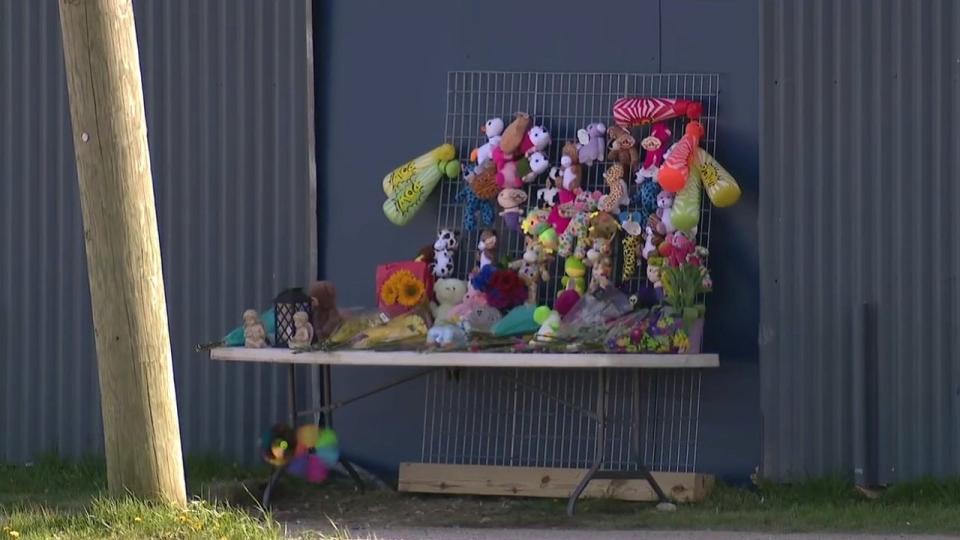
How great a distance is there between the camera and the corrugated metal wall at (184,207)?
9031 mm

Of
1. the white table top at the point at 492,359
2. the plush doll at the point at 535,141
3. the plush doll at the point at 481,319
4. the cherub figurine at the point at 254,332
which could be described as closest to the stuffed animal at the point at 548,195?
the plush doll at the point at 535,141

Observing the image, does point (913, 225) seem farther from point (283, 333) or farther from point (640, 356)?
point (283, 333)

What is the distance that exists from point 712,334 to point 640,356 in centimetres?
84

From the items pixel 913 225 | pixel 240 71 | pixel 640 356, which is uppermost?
pixel 240 71

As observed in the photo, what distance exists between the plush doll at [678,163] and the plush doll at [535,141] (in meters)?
0.66

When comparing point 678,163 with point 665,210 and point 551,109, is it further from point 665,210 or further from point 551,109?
point 551,109

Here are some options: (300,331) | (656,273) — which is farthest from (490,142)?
(300,331)

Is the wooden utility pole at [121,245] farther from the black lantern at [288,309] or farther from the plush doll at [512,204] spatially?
the plush doll at [512,204]

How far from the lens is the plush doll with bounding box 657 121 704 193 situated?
8078 mm

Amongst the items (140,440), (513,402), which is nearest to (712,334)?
(513,402)

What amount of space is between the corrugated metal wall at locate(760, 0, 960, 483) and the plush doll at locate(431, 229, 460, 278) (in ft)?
5.33

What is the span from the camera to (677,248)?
812 centimetres

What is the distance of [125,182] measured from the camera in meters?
6.67

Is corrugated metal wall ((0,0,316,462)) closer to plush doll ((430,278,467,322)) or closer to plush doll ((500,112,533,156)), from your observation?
plush doll ((430,278,467,322))
